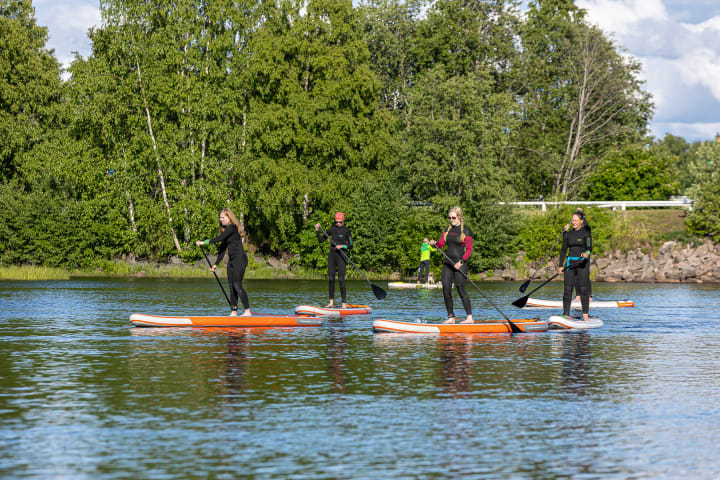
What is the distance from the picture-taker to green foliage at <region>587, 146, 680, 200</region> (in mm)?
59500

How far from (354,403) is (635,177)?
52.2 metres

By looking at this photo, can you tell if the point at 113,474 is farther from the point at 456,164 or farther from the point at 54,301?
the point at 456,164

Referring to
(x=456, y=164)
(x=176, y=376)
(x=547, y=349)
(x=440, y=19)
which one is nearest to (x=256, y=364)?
(x=176, y=376)

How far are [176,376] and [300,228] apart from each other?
42271 mm

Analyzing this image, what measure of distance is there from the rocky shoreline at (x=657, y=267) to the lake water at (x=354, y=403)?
2800cm

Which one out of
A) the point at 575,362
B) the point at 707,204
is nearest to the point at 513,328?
the point at 575,362

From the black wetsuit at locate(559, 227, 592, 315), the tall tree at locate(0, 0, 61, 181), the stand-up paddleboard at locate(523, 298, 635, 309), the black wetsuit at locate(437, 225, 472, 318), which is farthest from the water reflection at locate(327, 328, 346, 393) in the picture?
the tall tree at locate(0, 0, 61, 181)

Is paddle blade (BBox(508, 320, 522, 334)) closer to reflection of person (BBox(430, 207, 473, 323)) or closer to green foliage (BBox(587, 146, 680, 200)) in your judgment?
reflection of person (BBox(430, 207, 473, 323))

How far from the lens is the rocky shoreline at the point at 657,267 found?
46969 mm

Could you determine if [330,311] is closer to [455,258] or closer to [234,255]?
[234,255]

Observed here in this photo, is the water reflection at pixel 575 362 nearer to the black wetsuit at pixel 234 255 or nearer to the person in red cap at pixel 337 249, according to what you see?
the black wetsuit at pixel 234 255

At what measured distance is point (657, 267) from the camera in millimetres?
47969

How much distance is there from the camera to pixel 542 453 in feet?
27.5

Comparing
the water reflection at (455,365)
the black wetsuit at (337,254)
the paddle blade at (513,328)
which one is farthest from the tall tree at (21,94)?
the water reflection at (455,365)
